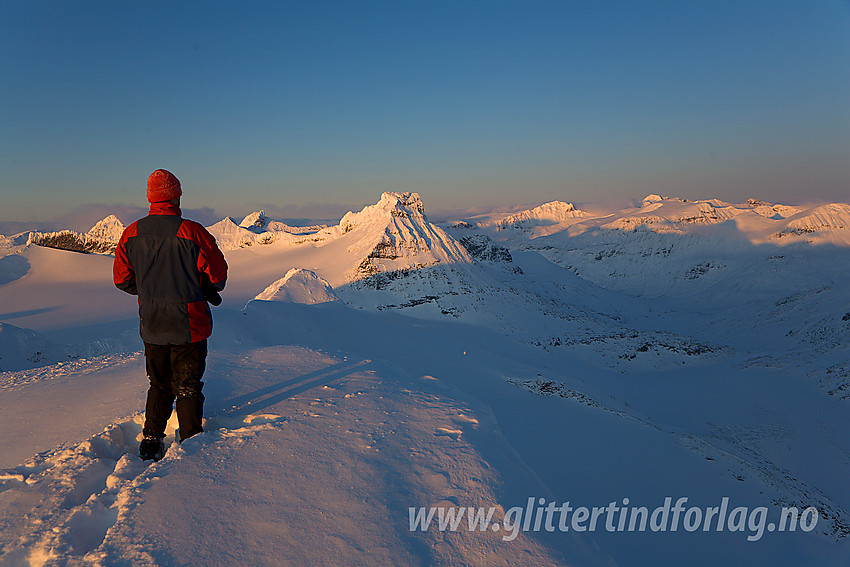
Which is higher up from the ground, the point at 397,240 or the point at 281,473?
the point at 397,240

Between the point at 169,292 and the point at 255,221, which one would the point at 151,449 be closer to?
the point at 169,292

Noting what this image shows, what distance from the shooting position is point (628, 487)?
1012 centimetres

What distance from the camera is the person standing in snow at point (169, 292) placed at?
173 inches

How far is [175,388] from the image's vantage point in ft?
15.1

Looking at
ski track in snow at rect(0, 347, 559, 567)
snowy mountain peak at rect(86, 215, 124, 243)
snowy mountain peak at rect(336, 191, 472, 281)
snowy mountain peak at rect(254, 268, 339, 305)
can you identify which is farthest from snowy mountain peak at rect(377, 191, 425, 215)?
ski track in snow at rect(0, 347, 559, 567)

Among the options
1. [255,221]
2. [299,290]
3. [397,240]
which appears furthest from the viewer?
[255,221]

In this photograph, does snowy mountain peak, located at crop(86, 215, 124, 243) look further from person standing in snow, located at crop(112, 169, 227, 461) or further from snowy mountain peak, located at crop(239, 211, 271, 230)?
person standing in snow, located at crop(112, 169, 227, 461)

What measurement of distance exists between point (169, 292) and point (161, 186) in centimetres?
117

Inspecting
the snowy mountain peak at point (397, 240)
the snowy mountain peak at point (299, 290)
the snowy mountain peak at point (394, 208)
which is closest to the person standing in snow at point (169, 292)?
the snowy mountain peak at point (299, 290)

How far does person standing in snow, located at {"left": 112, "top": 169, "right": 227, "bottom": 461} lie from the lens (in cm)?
439

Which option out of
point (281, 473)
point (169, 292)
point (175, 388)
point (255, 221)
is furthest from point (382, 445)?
point (255, 221)

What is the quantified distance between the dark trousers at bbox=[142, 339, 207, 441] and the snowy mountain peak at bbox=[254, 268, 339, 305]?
26395mm

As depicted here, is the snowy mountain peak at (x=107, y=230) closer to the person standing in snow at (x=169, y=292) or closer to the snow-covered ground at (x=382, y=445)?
the snow-covered ground at (x=382, y=445)

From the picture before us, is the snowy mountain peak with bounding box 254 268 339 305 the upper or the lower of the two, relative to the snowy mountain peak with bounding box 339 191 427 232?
lower
